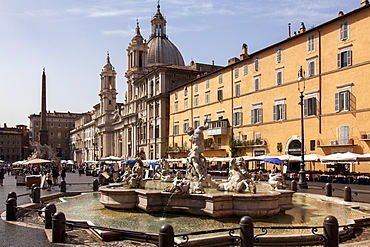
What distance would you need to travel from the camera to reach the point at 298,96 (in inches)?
1337

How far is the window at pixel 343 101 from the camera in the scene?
2905 centimetres

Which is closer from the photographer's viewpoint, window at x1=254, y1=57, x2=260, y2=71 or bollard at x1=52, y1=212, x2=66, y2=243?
bollard at x1=52, y1=212, x2=66, y2=243

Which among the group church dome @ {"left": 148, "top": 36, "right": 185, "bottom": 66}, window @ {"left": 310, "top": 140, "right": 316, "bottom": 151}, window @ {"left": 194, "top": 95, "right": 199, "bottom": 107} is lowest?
window @ {"left": 310, "top": 140, "right": 316, "bottom": 151}

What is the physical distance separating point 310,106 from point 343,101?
136 inches

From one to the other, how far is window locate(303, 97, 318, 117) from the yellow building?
0.08m

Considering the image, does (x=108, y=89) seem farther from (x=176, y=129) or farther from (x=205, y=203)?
(x=205, y=203)

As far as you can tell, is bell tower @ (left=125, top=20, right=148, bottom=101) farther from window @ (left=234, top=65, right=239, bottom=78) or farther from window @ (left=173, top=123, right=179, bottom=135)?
window @ (left=234, top=65, right=239, bottom=78)

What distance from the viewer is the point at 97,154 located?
351 ft

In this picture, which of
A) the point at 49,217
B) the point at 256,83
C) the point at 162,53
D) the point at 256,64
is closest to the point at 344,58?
the point at 256,83

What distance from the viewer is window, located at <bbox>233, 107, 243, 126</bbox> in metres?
42.3

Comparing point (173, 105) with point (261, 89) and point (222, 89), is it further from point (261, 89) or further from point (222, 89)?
point (261, 89)

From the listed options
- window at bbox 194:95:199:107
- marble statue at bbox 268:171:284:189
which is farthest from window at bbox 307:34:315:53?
window at bbox 194:95:199:107

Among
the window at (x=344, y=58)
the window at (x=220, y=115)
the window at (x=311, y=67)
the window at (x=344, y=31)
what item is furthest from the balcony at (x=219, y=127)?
the window at (x=344, y=31)

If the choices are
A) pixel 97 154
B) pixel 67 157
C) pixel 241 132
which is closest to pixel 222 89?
pixel 241 132
